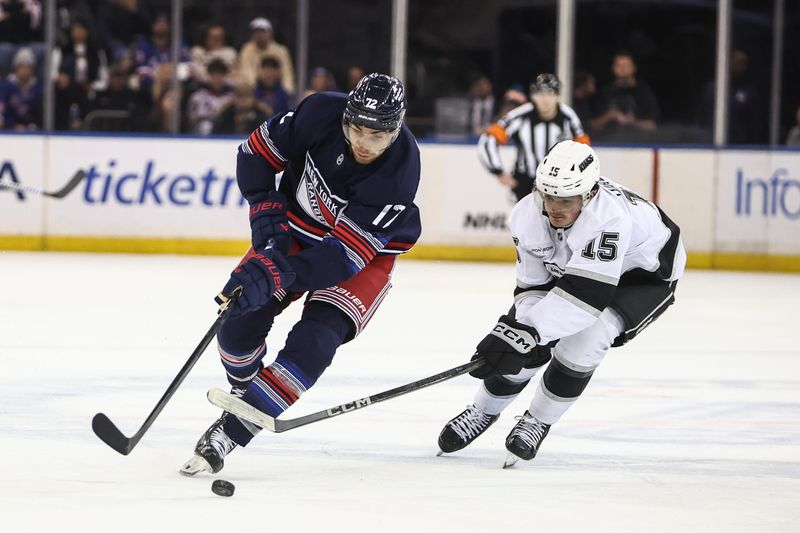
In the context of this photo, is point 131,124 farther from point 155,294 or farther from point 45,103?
point 155,294

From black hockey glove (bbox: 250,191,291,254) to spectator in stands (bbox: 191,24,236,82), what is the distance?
7267mm

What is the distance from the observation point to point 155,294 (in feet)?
24.9

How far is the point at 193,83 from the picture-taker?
35.2 feet

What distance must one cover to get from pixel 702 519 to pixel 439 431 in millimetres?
1194

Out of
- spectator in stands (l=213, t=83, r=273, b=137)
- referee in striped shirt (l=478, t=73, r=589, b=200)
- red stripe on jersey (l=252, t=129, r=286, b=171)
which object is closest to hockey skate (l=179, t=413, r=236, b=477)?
red stripe on jersey (l=252, t=129, r=286, b=171)

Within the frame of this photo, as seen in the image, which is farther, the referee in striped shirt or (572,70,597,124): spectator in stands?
(572,70,597,124): spectator in stands

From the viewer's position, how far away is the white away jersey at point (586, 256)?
11.5 feet

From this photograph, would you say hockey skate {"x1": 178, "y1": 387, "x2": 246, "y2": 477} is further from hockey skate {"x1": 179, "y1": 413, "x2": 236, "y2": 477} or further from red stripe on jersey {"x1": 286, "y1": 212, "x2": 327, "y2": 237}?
red stripe on jersey {"x1": 286, "y1": 212, "x2": 327, "y2": 237}

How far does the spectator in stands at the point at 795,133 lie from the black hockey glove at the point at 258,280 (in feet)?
24.8

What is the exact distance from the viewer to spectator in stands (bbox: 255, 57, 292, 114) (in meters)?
10.7

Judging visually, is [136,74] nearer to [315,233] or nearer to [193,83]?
[193,83]

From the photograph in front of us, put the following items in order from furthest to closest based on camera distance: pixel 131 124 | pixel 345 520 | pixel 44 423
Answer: pixel 131 124 < pixel 44 423 < pixel 345 520

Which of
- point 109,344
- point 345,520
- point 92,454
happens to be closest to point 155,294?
point 109,344

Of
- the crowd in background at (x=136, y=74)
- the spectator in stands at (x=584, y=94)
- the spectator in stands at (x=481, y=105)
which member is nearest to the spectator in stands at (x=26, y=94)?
the crowd in background at (x=136, y=74)
